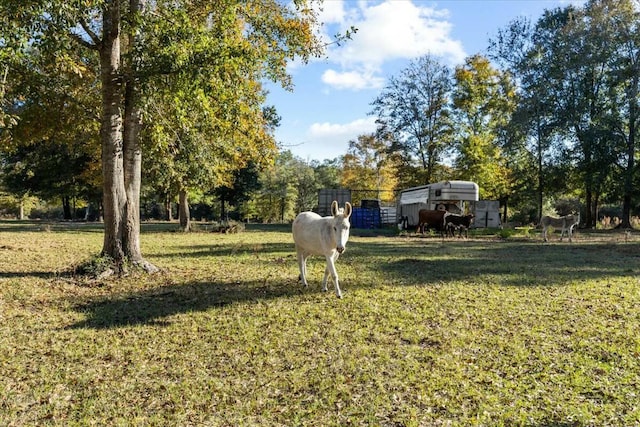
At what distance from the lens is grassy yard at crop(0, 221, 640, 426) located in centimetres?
443

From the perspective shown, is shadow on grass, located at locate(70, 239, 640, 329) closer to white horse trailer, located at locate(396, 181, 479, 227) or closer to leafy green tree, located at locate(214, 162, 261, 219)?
white horse trailer, located at locate(396, 181, 479, 227)

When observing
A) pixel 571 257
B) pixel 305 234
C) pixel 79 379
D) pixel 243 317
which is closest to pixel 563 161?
pixel 571 257

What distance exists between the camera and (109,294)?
9047mm

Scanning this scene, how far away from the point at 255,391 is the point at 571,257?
45.4 ft

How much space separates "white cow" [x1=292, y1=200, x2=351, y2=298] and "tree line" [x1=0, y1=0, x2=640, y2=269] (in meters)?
3.31

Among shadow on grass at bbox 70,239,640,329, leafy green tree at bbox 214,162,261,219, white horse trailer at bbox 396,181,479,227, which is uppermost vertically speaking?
leafy green tree at bbox 214,162,261,219

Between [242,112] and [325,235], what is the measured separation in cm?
419

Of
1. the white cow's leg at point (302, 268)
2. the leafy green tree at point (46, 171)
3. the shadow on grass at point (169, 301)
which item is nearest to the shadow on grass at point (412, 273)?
the shadow on grass at point (169, 301)

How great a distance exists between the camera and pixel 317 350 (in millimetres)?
6035

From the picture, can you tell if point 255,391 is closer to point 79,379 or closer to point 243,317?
point 79,379

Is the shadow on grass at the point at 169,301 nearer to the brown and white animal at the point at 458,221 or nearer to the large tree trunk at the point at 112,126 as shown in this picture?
the large tree trunk at the point at 112,126

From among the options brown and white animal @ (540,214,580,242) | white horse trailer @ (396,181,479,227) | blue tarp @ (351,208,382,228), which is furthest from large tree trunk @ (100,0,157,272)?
blue tarp @ (351,208,382,228)

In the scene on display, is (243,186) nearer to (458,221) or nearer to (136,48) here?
(458,221)

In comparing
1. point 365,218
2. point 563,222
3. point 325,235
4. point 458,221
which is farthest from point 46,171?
point 563,222
